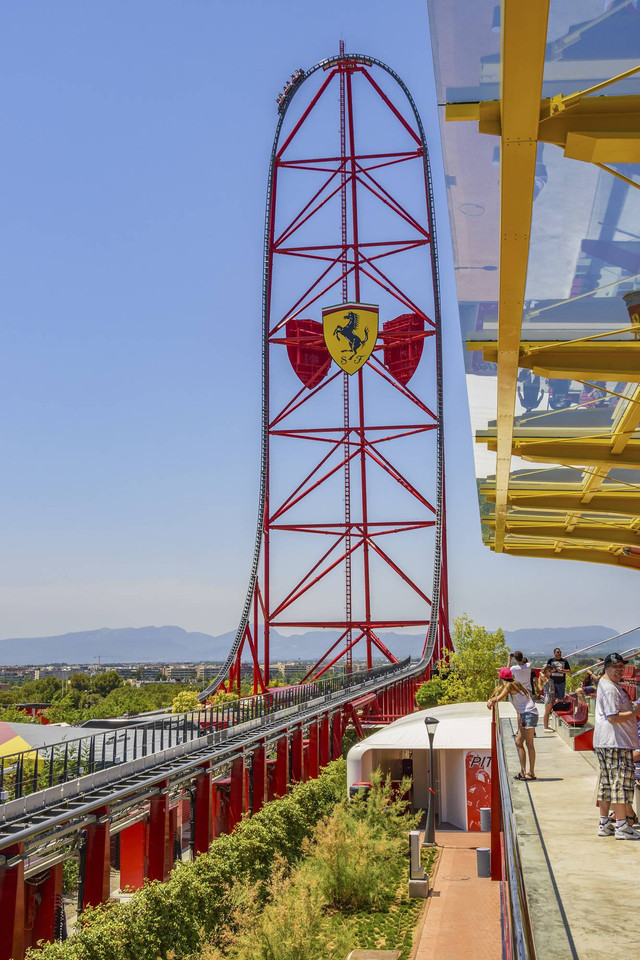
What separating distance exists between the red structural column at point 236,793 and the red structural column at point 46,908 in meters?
5.17

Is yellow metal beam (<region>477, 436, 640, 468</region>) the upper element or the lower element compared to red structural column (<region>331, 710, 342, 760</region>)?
upper

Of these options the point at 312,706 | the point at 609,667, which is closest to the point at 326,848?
the point at 312,706

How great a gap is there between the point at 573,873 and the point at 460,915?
29.5 ft

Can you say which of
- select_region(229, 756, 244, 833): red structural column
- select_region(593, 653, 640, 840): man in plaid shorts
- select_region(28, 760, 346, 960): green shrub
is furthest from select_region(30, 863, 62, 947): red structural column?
select_region(593, 653, 640, 840): man in plaid shorts

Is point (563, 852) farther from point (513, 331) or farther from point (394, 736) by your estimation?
point (394, 736)

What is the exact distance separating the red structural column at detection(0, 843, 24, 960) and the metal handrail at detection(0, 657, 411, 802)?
31.8 inches

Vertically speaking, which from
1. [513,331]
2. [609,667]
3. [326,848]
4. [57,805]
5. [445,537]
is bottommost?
[326,848]

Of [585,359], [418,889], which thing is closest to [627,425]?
[585,359]

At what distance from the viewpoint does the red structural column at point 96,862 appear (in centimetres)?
1016

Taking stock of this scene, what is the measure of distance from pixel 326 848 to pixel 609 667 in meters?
9.32

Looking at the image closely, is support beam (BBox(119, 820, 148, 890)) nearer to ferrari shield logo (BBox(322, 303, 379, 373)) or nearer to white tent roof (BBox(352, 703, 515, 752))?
white tent roof (BBox(352, 703, 515, 752))

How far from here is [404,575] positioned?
29.0 m

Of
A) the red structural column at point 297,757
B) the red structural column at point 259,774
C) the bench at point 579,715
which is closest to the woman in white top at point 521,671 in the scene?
the bench at point 579,715

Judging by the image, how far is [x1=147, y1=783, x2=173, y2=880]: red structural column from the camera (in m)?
11.6
